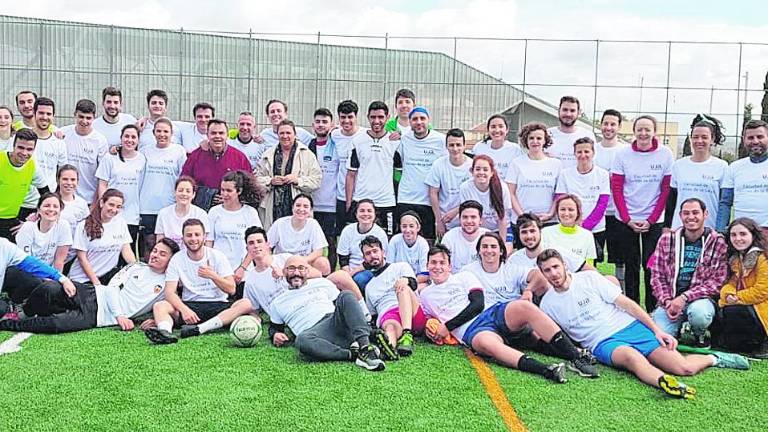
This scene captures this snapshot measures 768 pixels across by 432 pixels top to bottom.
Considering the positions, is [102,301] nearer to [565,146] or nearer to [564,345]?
[564,345]

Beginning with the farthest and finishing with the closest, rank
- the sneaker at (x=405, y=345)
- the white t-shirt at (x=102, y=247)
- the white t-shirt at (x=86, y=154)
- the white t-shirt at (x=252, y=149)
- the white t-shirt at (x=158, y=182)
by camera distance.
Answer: the white t-shirt at (x=252, y=149)
the white t-shirt at (x=86, y=154)
the white t-shirt at (x=158, y=182)
the white t-shirt at (x=102, y=247)
the sneaker at (x=405, y=345)

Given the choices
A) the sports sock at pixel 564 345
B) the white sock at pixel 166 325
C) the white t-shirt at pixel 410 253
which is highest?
the white t-shirt at pixel 410 253

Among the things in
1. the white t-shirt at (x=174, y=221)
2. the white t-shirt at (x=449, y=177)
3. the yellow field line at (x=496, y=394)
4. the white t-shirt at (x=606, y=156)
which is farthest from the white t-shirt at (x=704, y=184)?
the white t-shirt at (x=174, y=221)

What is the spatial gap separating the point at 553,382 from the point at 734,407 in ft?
3.60

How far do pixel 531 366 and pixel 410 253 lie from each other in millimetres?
2098

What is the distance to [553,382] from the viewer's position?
5.20 meters

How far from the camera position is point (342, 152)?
8.35 m

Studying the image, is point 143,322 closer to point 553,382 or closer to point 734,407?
point 553,382

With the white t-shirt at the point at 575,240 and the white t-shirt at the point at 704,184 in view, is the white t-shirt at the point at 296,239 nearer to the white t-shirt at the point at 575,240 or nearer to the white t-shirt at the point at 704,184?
the white t-shirt at the point at 575,240

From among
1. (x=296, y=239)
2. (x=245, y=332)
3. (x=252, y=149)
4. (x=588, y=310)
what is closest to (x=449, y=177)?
(x=296, y=239)

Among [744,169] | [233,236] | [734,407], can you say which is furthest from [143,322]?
[744,169]

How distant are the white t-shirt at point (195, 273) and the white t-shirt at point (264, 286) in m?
0.31

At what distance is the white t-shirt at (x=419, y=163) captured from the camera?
313 inches

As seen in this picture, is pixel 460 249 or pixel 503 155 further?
pixel 503 155
